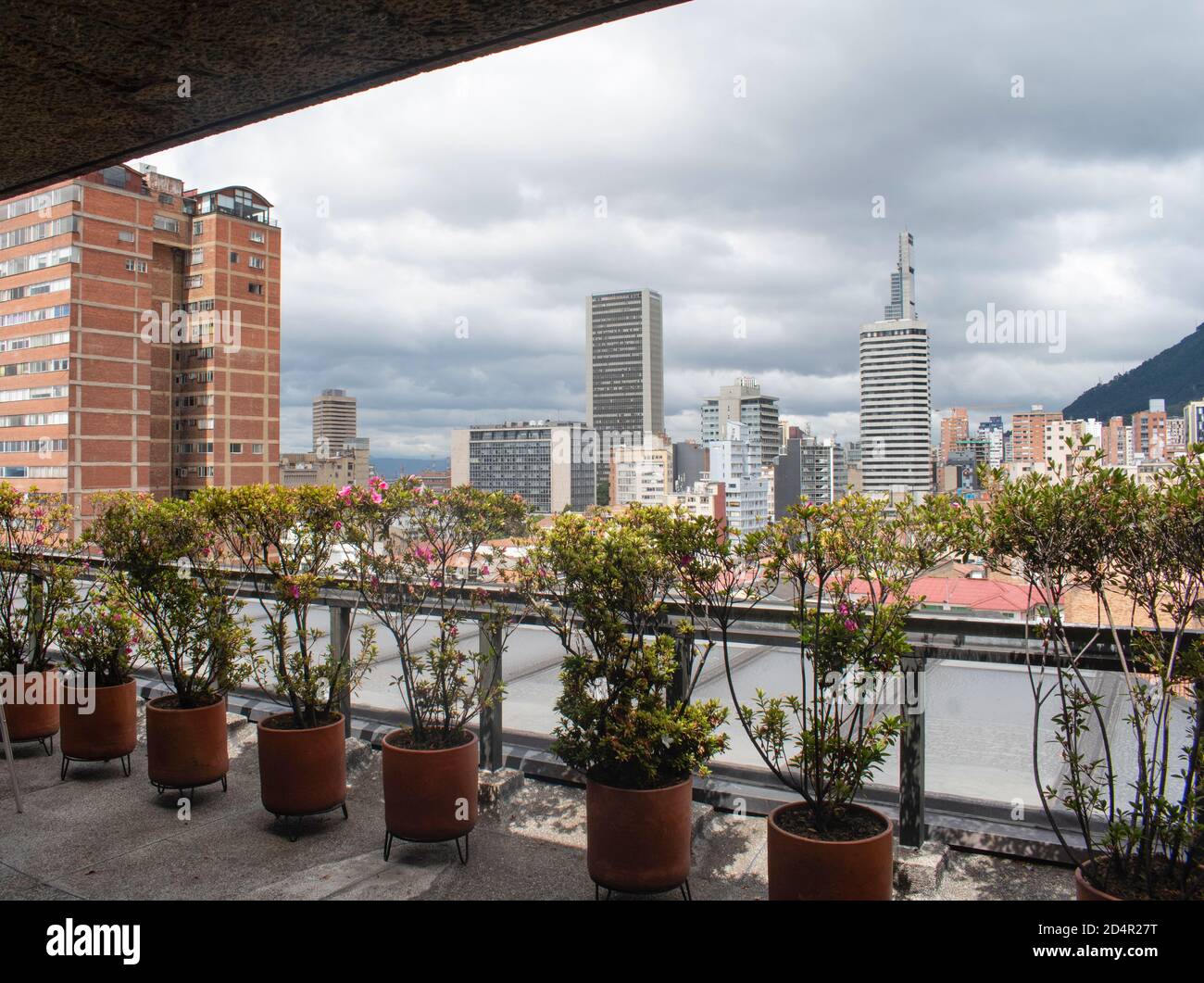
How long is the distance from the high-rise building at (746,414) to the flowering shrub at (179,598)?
8488 mm

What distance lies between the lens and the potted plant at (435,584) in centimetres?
278

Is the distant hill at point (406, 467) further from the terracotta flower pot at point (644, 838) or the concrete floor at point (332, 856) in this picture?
the terracotta flower pot at point (644, 838)

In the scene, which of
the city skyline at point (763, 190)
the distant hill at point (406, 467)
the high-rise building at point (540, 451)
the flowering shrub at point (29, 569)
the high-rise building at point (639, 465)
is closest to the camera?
the distant hill at point (406, 467)

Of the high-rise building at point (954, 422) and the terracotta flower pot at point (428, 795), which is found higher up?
the high-rise building at point (954, 422)

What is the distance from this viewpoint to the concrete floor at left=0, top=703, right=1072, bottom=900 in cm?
236

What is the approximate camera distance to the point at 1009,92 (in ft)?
12.9

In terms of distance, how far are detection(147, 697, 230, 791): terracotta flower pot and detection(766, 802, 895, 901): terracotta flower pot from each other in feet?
8.07

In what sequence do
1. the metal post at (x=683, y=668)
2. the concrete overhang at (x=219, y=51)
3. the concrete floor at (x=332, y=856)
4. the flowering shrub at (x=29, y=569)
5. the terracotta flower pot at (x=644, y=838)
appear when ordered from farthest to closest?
the flowering shrub at (x=29, y=569), the metal post at (x=683, y=668), the concrete floor at (x=332, y=856), the terracotta flower pot at (x=644, y=838), the concrete overhang at (x=219, y=51)

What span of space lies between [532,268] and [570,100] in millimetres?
16790

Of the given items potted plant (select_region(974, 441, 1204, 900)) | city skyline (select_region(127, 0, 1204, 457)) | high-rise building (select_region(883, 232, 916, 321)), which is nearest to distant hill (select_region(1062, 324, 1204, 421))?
city skyline (select_region(127, 0, 1204, 457))

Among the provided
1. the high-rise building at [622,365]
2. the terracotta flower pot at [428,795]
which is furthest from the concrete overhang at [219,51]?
the high-rise building at [622,365]

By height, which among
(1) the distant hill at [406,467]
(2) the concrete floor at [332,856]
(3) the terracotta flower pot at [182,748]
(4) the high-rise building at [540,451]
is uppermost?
(4) the high-rise building at [540,451]

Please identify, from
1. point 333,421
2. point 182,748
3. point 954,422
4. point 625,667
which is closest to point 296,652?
point 182,748

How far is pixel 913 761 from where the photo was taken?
2389 millimetres
